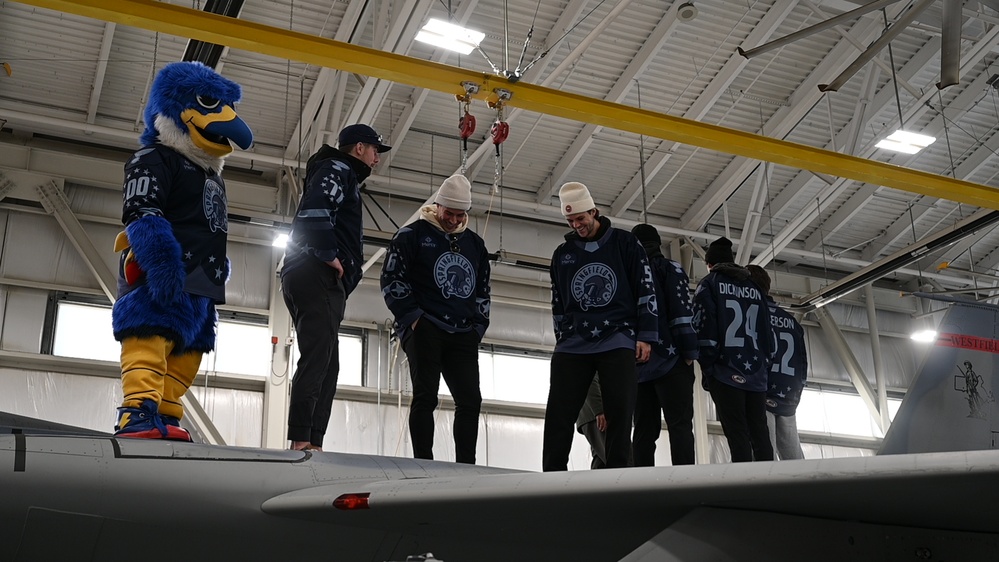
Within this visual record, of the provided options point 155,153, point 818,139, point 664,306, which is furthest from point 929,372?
point 818,139

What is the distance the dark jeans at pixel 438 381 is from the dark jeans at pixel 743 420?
182 cm

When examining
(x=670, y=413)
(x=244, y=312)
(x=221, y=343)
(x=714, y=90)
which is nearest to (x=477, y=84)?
(x=670, y=413)

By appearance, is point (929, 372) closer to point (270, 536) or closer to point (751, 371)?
point (751, 371)

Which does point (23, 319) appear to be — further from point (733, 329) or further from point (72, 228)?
point (733, 329)

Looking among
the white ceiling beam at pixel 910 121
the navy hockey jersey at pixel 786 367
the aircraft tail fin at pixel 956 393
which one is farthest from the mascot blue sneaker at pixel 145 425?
the white ceiling beam at pixel 910 121

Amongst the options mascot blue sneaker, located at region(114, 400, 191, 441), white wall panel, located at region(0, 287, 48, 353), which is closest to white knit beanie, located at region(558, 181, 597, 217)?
mascot blue sneaker, located at region(114, 400, 191, 441)

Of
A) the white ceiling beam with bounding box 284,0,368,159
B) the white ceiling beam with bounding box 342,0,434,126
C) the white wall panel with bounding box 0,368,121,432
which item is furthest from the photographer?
the white wall panel with bounding box 0,368,121,432

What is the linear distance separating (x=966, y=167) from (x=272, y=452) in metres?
15.5

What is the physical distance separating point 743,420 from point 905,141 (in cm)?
848

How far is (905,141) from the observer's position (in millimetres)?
13500

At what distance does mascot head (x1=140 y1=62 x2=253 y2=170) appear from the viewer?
488 centimetres

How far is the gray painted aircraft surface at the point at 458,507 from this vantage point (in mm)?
3102

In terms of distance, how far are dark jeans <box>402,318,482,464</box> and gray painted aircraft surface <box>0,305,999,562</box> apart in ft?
3.33

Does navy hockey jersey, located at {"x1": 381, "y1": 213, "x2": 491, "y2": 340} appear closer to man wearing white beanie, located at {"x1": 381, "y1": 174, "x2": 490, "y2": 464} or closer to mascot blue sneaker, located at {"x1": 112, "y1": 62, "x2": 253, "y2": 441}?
man wearing white beanie, located at {"x1": 381, "y1": 174, "x2": 490, "y2": 464}
